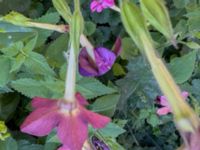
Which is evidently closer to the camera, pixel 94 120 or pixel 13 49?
pixel 94 120

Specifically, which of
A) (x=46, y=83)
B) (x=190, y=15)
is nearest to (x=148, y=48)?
(x=46, y=83)

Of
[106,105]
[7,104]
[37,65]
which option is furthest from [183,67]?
[7,104]

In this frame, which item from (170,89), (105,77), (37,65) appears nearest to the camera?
(170,89)

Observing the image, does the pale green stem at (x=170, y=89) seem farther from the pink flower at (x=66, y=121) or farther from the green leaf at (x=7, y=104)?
the green leaf at (x=7, y=104)

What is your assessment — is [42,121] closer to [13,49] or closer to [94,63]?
[94,63]

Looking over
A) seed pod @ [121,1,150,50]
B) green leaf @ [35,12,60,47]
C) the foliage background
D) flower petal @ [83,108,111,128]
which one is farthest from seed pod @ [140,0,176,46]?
green leaf @ [35,12,60,47]

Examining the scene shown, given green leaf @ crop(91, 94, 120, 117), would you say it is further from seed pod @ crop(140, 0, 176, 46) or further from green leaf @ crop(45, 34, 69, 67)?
seed pod @ crop(140, 0, 176, 46)
